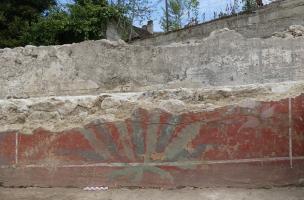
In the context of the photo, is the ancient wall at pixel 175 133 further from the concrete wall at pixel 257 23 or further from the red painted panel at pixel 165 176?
the concrete wall at pixel 257 23

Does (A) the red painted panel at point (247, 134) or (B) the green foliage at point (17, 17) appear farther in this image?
(B) the green foliage at point (17, 17)

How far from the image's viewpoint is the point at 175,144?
5145mm

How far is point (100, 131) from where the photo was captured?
5.39m

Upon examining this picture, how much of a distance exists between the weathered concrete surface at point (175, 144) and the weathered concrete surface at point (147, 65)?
1.65 meters

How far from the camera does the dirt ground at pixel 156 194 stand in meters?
4.70

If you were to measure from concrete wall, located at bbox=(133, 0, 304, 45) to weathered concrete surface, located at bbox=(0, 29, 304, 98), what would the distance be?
Result: 0.88 metres

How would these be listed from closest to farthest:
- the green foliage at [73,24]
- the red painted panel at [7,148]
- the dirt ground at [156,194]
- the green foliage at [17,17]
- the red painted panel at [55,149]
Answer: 1. the dirt ground at [156,194]
2. the red painted panel at [55,149]
3. the red painted panel at [7,148]
4. the green foliage at [73,24]
5. the green foliage at [17,17]

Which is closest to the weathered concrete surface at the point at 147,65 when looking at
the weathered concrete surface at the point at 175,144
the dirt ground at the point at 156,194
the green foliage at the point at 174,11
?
the weathered concrete surface at the point at 175,144

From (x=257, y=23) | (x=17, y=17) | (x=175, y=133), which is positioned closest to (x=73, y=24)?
(x=17, y=17)

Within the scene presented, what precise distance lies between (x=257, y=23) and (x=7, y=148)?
4.65 m

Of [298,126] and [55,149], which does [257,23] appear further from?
[55,149]

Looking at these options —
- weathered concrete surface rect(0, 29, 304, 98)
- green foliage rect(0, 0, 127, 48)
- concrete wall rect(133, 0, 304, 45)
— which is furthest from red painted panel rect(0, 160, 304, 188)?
green foliage rect(0, 0, 127, 48)

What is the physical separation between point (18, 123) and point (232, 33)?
3.12m

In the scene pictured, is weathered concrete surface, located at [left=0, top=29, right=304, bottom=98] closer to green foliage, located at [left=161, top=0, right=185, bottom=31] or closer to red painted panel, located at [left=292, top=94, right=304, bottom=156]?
red painted panel, located at [left=292, top=94, right=304, bottom=156]
